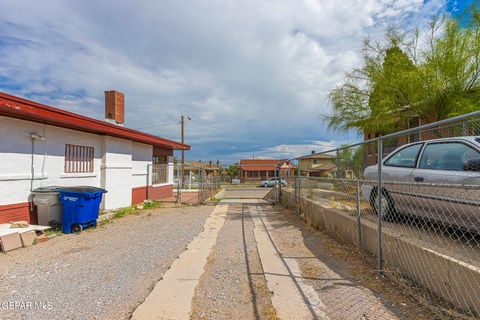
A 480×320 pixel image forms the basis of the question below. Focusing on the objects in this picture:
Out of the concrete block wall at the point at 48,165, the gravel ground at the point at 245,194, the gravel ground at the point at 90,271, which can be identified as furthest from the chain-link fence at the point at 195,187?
the gravel ground at the point at 90,271

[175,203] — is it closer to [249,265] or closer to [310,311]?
[249,265]

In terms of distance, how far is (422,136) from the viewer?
512 cm

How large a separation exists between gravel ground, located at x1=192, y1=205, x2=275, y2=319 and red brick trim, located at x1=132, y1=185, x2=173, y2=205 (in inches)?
308

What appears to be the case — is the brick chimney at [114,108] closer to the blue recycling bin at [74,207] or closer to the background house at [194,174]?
the background house at [194,174]

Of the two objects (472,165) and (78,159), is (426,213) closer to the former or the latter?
(472,165)

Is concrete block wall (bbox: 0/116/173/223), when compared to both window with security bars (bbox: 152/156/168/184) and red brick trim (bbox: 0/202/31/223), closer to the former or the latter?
red brick trim (bbox: 0/202/31/223)

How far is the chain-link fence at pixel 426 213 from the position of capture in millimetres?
2809

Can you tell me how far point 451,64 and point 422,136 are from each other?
12.2ft

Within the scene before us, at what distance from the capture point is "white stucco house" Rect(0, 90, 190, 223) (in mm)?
6652

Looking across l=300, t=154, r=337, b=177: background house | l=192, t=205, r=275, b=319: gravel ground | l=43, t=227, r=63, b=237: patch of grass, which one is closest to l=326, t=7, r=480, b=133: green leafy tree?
l=300, t=154, r=337, b=177: background house

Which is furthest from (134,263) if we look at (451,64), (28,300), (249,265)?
(451,64)

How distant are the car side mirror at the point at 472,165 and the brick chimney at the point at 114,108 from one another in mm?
12776

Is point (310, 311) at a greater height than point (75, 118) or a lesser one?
lesser

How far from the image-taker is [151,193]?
14.2 m
